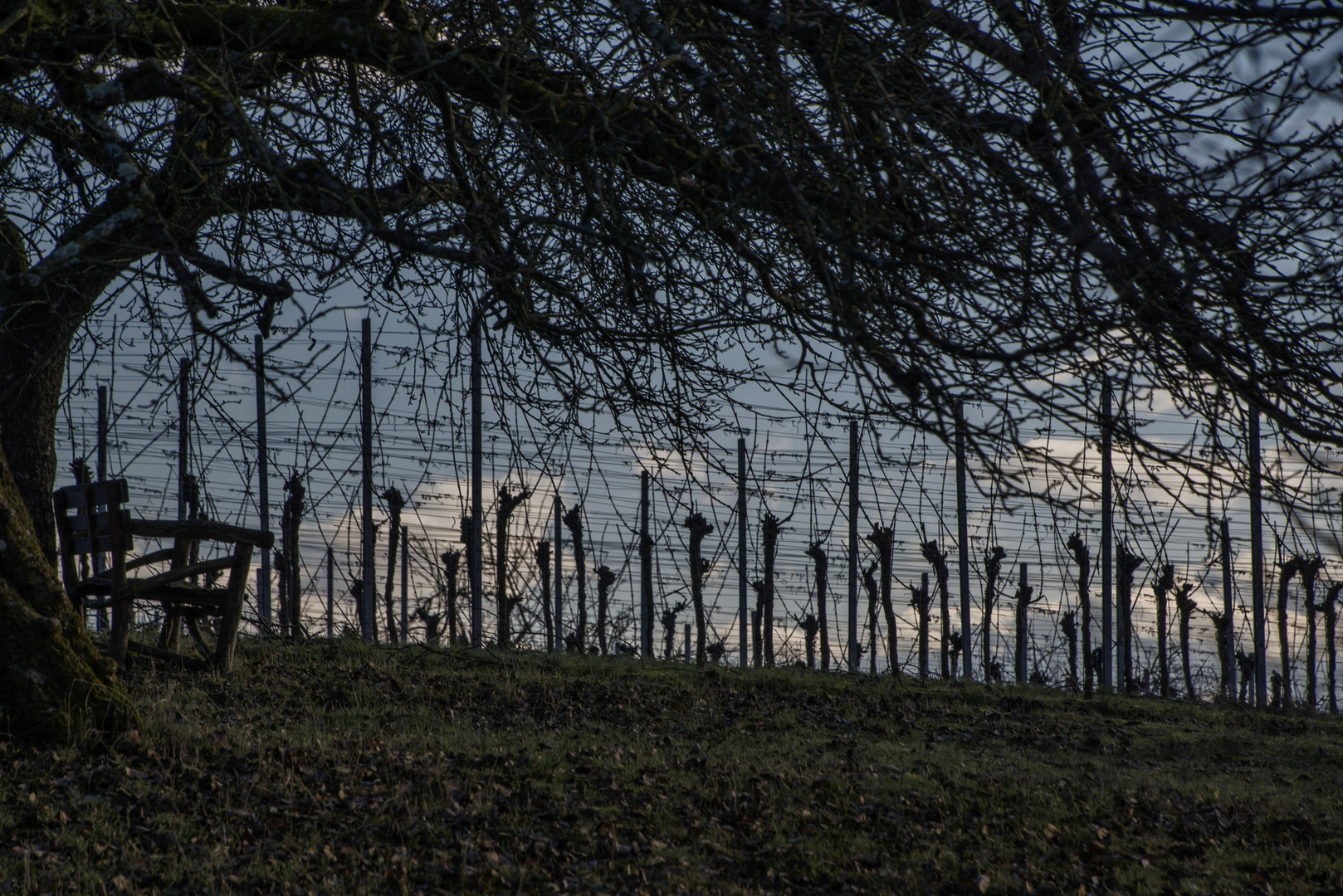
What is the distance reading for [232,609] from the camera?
21.7 ft

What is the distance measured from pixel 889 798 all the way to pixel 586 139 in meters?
3.64

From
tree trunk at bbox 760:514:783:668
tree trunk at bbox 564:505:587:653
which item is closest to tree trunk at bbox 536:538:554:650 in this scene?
tree trunk at bbox 564:505:587:653

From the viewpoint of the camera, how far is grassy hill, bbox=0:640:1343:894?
12.4ft

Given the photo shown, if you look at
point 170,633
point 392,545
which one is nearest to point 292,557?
point 392,545

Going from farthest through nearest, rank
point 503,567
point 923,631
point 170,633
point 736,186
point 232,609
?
point 923,631 → point 503,567 → point 170,633 → point 232,609 → point 736,186

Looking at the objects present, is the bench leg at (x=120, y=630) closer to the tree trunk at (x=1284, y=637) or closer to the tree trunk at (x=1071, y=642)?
the tree trunk at (x=1071, y=642)

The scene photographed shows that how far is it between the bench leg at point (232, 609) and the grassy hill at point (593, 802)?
160 millimetres

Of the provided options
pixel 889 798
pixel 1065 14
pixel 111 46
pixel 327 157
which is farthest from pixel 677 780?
pixel 111 46

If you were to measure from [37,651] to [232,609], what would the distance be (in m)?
2.13

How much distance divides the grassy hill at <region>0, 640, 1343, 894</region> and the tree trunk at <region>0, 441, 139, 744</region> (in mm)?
141

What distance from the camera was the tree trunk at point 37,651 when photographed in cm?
444

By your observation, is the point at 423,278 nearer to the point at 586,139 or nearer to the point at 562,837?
the point at 586,139

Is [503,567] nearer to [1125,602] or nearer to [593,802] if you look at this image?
[593,802]

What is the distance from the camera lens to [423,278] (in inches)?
243
